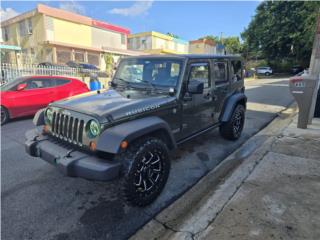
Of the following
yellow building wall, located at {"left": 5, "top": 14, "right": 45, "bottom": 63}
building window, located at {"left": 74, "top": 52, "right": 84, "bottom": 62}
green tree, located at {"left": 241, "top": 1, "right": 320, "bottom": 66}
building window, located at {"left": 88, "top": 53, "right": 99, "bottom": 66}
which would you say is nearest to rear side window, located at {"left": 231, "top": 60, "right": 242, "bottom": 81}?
yellow building wall, located at {"left": 5, "top": 14, "right": 45, "bottom": 63}

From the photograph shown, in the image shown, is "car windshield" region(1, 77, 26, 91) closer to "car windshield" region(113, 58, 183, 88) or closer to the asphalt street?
the asphalt street

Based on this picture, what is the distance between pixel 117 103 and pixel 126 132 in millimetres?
580

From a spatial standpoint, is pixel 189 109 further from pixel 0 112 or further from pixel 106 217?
pixel 0 112

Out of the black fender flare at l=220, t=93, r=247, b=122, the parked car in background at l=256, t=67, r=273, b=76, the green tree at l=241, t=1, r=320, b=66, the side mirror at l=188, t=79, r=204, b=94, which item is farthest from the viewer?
the parked car in background at l=256, t=67, r=273, b=76

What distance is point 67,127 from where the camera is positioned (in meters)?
2.90

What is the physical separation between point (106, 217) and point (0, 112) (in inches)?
226

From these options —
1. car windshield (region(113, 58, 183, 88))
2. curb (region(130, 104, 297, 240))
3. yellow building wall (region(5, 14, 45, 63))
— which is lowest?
curb (region(130, 104, 297, 240))

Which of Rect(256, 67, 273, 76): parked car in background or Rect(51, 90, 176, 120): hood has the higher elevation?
Rect(256, 67, 273, 76): parked car in background

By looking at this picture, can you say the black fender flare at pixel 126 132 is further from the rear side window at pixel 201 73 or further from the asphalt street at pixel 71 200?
the rear side window at pixel 201 73

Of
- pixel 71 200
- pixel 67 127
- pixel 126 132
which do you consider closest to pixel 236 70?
pixel 126 132

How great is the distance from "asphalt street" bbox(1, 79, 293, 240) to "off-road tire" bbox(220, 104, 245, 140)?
475mm

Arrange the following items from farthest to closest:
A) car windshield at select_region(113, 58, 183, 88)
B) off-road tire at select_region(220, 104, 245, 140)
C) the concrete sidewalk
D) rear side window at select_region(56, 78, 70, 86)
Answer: rear side window at select_region(56, 78, 70, 86) < off-road tire at select_region(220, 104, 245, 140) < car windshield at select_region(113, 58, 183, 88) < the concrete sidewalk

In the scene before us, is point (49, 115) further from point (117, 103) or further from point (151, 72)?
point (151, 72)

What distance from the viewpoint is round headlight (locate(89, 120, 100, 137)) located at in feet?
8.44
